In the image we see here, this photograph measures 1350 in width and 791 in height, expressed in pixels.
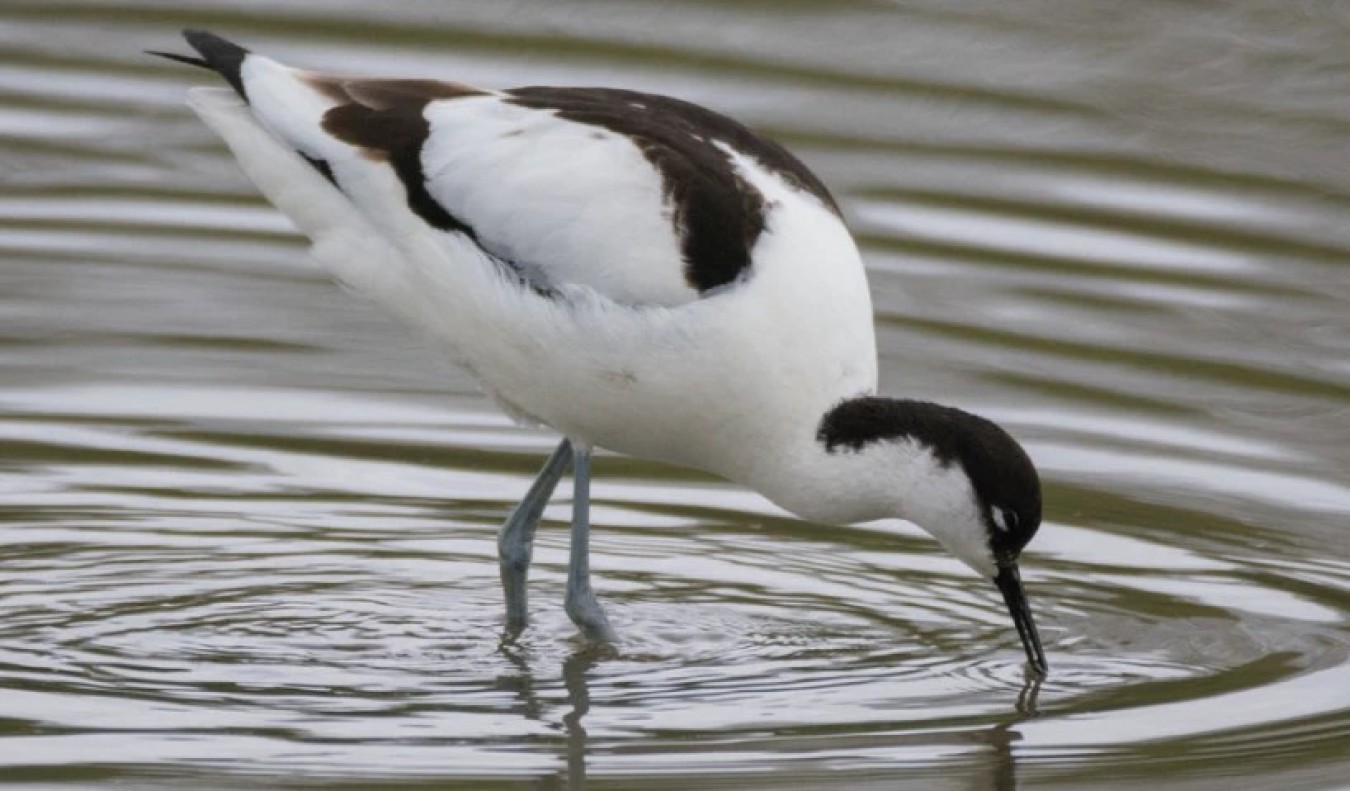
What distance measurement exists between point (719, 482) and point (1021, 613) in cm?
196

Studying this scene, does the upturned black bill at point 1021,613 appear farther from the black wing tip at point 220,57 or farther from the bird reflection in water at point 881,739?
the black wing tip at point 220,57

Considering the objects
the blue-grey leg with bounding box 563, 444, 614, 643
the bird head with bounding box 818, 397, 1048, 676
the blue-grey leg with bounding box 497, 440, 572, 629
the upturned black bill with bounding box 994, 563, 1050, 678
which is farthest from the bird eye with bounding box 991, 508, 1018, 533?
the blue-grey leg with bounding box 497, 440, 572, 629

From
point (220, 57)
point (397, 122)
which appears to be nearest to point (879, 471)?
point (397, 122)

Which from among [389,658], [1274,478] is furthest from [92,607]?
[1274,478]

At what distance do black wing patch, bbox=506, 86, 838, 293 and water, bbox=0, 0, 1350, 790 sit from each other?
3.66 feet

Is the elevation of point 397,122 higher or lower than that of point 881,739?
higher

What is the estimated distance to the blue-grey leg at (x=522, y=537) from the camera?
9.51 meters

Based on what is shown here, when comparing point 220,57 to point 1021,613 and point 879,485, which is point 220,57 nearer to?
point 879,485

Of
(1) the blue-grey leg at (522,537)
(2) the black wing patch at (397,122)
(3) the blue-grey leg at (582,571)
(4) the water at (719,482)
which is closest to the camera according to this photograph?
(4) the water at (719,482)

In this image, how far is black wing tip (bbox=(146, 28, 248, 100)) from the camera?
9.52 metres

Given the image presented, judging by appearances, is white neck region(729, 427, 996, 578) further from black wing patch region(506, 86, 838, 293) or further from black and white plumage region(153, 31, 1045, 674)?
black wing patch region(506, 86, 838, 293)

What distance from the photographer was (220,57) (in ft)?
31.6

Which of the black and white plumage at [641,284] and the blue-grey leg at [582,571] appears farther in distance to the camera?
the blue-grey leg at [582,571]

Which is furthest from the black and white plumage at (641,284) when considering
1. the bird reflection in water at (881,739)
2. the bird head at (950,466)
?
the bird reflection in water at (881,739)
